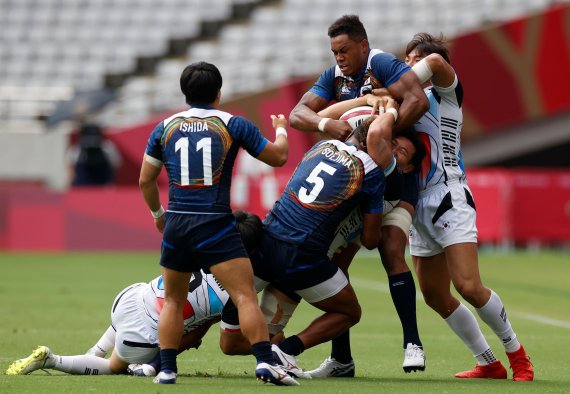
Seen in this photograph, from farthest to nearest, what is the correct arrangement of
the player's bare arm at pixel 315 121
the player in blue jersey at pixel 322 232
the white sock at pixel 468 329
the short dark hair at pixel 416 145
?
the white sock at pixel 468 329
the short dark hair at pixel 416 145
the player's bare arm at pixel 315 121
the player in blue jersey at pixel 322 232

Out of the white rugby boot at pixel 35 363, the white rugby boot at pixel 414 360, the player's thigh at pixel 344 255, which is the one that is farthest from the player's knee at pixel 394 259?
the white rugby boot at pixel 35 363

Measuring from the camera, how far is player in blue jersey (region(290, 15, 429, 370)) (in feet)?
25.5

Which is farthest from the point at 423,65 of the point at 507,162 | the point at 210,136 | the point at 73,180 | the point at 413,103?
the point at 507,162

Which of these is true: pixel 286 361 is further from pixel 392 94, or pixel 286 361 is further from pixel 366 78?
pixel 366 78

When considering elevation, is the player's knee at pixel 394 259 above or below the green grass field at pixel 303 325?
above

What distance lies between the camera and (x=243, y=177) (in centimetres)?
2359

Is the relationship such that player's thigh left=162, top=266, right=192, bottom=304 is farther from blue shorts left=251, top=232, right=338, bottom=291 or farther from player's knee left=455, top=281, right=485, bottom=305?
player's knee left=455, top=281, right=485, bottom=305

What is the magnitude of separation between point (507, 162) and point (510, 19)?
4.73 metres

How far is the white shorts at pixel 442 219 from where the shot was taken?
8.02m

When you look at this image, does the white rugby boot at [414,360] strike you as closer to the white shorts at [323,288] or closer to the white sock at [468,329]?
the white shorts at [323,288]

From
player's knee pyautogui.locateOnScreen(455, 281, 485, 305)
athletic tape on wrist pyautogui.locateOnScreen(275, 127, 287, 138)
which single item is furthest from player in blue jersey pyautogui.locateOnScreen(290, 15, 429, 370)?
athletic tape on wrist pyautogui.locateOnScreen(275, 127, 287, 138)

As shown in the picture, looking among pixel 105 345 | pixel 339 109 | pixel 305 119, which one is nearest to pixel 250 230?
pixel 305 119

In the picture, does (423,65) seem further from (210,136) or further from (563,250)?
(563,250)

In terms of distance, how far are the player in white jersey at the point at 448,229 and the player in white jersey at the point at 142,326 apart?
1.49 m
